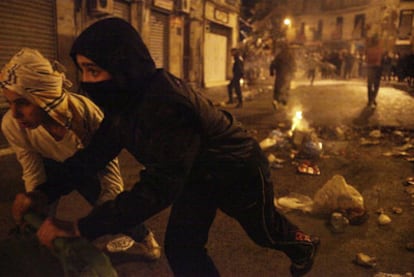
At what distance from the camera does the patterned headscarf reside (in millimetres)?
2234

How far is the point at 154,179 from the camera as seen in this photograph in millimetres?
1580

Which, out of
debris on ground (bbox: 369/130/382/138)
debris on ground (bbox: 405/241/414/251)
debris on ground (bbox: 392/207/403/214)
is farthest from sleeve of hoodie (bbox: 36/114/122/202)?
debris on ground (bbox: 369/130/382/138)

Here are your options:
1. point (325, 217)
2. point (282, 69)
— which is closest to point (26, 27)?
point (282, 69)

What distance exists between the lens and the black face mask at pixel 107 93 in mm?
1610

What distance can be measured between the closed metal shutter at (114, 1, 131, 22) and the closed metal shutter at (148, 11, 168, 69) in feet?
5.81

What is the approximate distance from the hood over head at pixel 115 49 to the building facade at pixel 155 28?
7031 mm

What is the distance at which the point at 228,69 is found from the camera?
72.2 feet

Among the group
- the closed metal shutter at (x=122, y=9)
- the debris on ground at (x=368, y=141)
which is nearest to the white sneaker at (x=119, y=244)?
the debris on ground at (x=368, y=141)

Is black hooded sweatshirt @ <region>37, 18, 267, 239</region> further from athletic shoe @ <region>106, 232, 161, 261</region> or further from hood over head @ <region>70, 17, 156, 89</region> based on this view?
athletic shoe @ <region>106, 232, 161, 261</region>

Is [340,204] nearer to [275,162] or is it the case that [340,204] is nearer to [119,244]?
[275,162]

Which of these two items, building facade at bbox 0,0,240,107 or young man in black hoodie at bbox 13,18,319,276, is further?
building facade at bbox 0,0,240,107

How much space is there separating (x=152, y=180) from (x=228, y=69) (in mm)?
20901

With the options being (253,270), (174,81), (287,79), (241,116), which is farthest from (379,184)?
(287,79)

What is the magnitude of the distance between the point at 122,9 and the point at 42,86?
32.4 ft
